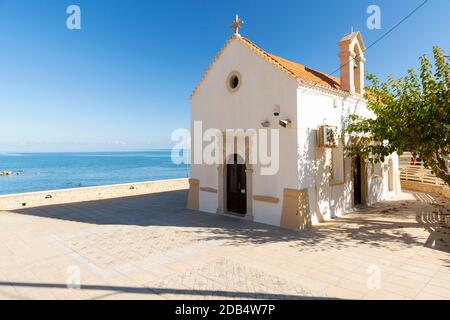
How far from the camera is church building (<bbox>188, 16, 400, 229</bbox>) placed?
9359 millimetres

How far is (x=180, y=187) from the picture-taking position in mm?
20484

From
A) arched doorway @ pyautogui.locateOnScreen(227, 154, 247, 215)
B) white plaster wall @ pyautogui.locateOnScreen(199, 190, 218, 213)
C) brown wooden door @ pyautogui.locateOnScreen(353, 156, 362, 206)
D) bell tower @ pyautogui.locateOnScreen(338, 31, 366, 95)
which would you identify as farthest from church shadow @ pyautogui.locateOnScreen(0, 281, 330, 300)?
bell tower @ pyautogui.locateOnScreen(338, 31, 366, 95)

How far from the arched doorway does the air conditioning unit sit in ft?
10.5

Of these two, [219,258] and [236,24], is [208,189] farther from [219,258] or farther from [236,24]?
[236,24]

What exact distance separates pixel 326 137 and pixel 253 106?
9.98 feet

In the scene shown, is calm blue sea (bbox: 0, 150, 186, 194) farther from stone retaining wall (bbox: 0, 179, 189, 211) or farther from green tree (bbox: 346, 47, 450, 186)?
green tree (bbox: 346, 47, 450, 186)

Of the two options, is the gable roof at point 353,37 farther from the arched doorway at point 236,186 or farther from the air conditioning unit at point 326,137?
the arched doorway at point 236,186

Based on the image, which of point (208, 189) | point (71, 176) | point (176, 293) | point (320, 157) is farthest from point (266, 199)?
point (71, 176)

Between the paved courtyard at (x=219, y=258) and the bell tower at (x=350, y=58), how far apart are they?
5.90 metres

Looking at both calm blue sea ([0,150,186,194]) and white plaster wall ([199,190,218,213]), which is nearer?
white plaster wall ([199,190,218,213])

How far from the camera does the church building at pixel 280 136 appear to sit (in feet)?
30.7

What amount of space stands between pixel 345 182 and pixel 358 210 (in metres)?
1.69
